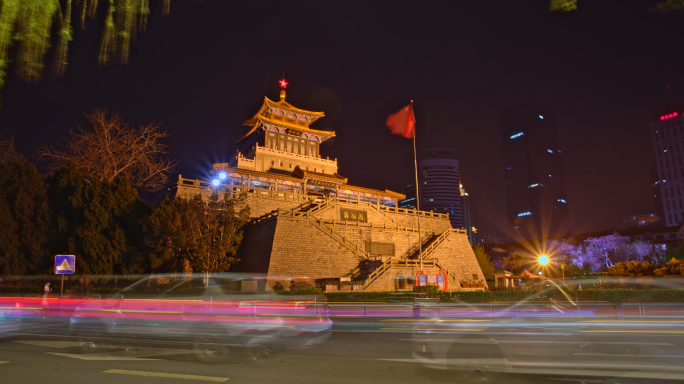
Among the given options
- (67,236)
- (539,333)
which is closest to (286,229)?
(67,236)

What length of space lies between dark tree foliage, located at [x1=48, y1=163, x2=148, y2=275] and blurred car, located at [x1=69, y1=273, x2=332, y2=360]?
1314 centimetres

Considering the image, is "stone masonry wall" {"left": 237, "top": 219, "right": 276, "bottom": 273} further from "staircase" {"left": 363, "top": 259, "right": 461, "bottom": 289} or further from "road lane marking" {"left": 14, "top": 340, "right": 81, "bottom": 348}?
"road lane marking" {"left": 14, "top": 340, "right": 81, "bottom": 348}

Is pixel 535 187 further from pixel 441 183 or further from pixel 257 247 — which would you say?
pixel 257 247

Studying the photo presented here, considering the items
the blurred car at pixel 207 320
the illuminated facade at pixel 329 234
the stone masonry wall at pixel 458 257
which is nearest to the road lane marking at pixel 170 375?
the blurred car at pixel 207 320

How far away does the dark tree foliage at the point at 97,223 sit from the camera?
898 inches

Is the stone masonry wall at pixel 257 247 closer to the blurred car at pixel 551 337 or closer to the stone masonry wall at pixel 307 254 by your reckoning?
the stone masonry wall at pixel 307 254

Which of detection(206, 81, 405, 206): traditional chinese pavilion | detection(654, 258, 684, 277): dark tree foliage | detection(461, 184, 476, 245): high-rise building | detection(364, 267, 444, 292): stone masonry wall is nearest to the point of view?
detection(654, 258, 684, 277): dark tree foliage

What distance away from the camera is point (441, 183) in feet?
524

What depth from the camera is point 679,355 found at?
22.5 feet

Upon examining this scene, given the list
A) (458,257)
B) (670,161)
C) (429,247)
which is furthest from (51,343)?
(670,161)

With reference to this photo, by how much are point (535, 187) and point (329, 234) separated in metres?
181

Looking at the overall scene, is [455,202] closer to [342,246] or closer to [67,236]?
[342,246]

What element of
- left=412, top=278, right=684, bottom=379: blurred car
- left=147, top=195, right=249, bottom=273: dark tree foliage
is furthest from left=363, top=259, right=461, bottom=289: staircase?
left=147, top=195, right=249, bottom=273: dark tree foliage

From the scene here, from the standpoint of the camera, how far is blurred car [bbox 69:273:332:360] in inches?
320
